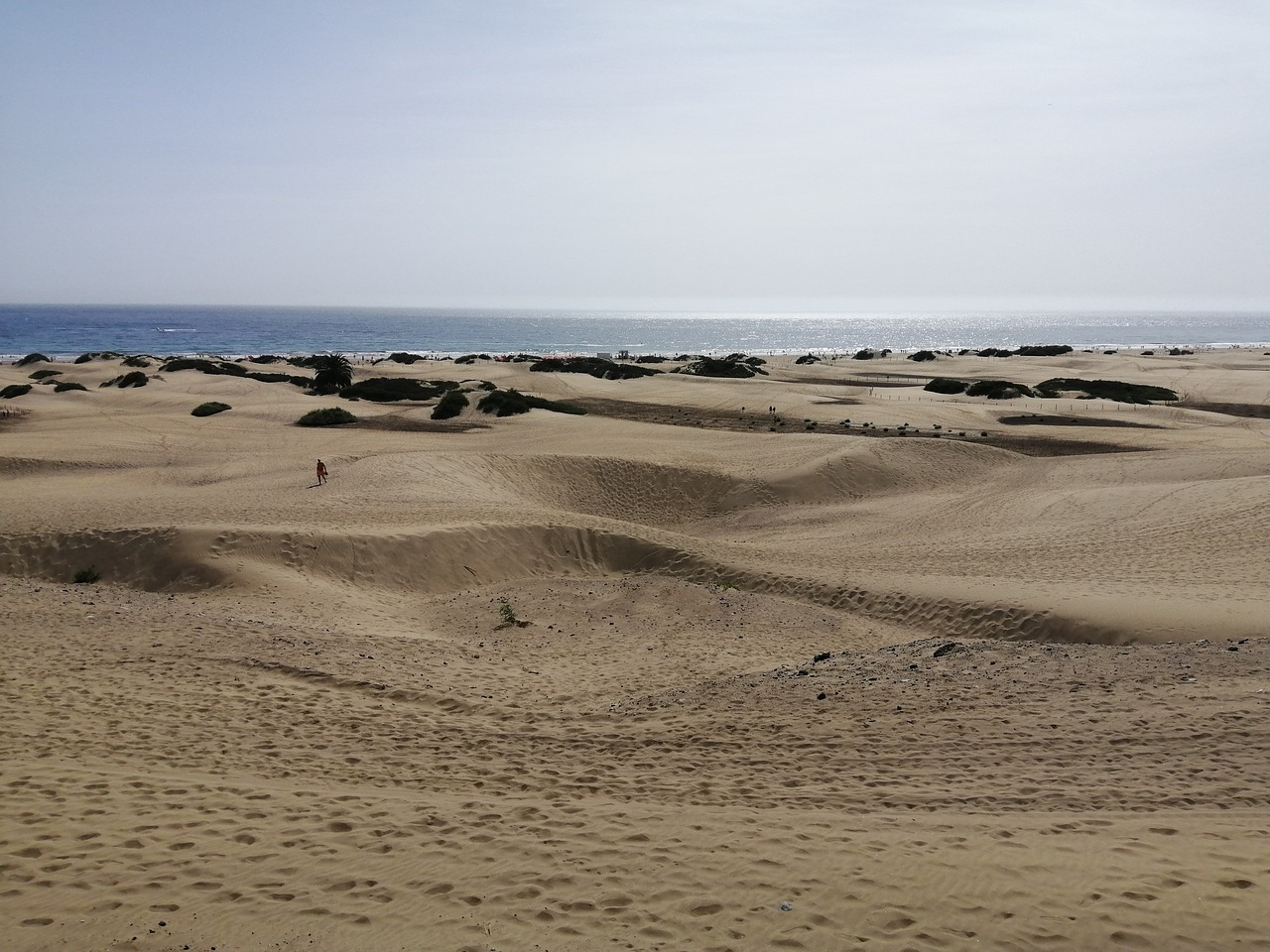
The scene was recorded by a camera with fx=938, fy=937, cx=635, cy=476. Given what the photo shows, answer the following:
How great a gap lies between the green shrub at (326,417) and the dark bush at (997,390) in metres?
30.5

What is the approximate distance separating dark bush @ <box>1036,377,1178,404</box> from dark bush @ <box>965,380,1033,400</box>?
1.27 metres

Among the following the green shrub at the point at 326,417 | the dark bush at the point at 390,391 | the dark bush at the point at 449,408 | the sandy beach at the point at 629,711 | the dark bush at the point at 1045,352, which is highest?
the dark bush at the point at 1045,352

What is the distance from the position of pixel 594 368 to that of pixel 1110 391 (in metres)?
30.9

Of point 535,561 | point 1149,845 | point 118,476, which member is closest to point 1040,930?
point 1149,845

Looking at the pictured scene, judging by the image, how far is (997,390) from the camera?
1864 inches

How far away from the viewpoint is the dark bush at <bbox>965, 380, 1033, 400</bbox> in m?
46.8

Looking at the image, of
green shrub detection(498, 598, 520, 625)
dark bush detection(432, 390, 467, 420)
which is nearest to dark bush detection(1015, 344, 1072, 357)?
dark bush detection(432, 390, 467, 420)

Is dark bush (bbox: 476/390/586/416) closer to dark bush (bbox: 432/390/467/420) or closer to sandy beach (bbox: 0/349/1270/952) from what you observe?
dark bush (bbox: 432/390/467/420)

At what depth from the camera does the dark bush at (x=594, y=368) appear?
59.9 metres

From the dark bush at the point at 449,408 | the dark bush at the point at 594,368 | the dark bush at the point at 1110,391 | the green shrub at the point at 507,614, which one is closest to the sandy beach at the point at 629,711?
the green shrub at the point at 507,614

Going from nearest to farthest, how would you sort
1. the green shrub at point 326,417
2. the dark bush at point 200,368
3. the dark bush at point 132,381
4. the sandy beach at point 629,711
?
the sandy beach at point 629,711, the green shrub at point 326,417, the dark bush at point 132,381, the dark bush at point 200,368

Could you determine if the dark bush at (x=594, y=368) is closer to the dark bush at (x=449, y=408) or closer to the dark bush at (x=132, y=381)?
the dark bush at (x=449, y=408)

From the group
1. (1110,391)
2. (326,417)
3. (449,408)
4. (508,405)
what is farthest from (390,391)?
(1110,391)

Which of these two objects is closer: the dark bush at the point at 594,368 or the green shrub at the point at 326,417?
the green shrub at the point at 326,417
